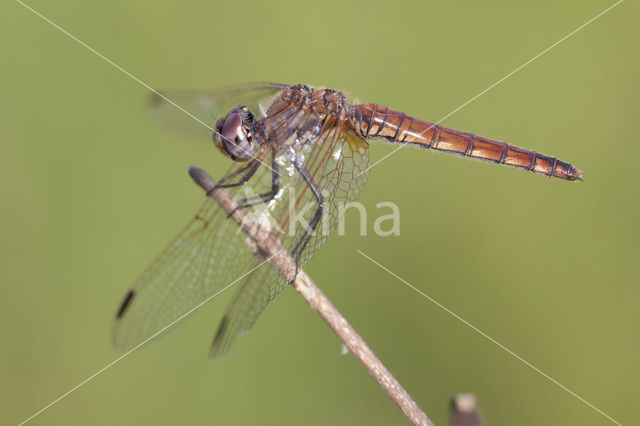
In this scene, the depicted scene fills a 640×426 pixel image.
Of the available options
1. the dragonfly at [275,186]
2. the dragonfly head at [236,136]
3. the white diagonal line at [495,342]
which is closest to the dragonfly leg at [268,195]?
the dragonfly at [275,186]

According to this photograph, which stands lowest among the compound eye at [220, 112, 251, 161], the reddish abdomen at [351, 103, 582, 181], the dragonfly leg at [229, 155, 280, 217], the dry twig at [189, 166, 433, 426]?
the dry twig at [189, 166, 433, 426]

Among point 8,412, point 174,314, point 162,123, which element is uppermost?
point 162,123

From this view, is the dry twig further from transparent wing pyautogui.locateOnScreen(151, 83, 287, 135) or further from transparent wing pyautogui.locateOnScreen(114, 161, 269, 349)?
transparent wing pyautogui.locateOnScreen(151, 83, 287, 135)

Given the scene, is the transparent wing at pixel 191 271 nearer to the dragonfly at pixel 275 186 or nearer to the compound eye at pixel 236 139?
the dragonfly at pixel 275 186

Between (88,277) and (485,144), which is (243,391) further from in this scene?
(485,144)

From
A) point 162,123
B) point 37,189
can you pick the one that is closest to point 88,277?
point 37,189

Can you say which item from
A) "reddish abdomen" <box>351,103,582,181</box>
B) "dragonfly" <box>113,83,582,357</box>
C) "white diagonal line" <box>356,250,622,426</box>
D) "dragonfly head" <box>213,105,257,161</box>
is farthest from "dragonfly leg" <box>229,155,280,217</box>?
"white diagonal line" <box>356,250,622,426</box>

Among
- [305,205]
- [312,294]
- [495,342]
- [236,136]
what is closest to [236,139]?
[236,136]

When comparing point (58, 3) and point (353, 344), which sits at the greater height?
point (58, 3)
